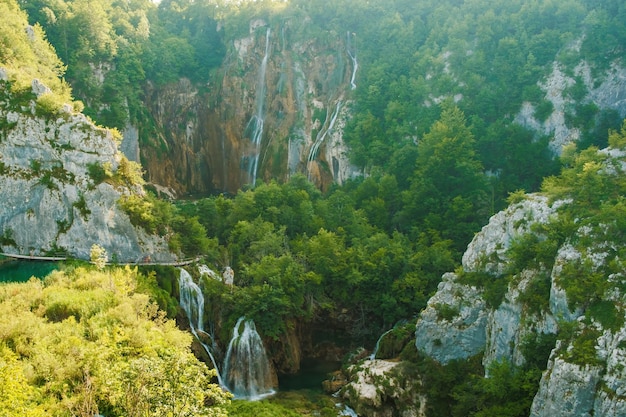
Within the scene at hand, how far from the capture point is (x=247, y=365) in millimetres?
30953

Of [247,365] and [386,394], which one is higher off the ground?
[247,365]

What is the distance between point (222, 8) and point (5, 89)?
34.0 m

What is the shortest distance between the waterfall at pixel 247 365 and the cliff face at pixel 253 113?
24642 millimetres

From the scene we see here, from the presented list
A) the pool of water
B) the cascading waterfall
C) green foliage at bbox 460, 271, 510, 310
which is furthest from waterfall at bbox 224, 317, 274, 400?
the cascading waterfall

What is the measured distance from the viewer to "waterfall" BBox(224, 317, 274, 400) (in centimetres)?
3052

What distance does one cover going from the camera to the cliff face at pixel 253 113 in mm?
55062

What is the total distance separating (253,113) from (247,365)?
32.3 meters

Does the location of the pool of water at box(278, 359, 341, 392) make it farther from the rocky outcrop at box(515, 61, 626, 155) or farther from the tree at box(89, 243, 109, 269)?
the rocky outcrop at box(515, 61, 626, 155)

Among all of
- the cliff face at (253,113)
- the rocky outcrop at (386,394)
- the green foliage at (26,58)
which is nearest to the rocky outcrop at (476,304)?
the rocky outcrop at (386,394)

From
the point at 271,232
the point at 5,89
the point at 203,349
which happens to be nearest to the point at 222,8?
the point at 5,89

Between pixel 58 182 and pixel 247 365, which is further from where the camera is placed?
pixel 58 182

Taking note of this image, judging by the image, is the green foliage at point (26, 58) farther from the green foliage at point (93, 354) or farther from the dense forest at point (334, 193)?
the green foliage at point (93, 354)

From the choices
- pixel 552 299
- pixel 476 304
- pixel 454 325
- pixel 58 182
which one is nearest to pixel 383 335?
pixel 454 325

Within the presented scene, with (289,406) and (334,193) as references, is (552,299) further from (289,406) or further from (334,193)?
(334,193)
